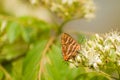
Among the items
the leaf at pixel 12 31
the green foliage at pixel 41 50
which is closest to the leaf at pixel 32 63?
the green foliage at pixel 41 50

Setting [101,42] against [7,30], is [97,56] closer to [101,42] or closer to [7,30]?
[101,42]

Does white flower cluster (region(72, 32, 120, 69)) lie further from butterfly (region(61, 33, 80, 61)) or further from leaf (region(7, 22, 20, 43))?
leaf (region(7, 22, 20, 43))

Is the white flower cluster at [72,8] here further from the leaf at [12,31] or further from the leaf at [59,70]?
the leaf at [59,70]

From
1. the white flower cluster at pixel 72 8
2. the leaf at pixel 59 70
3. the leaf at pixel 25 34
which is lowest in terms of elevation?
the leaf at pixel 59 70

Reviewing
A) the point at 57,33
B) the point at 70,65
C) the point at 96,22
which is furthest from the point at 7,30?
the point at 96,22

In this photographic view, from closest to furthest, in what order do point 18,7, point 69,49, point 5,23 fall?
point 69,49
point 5,23
point 18,7

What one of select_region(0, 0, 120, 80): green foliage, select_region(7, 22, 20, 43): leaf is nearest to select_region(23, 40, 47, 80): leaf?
select_region(0, 0, 120, 80): green foliage

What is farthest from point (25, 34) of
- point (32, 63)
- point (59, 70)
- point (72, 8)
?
point (59, 70)
